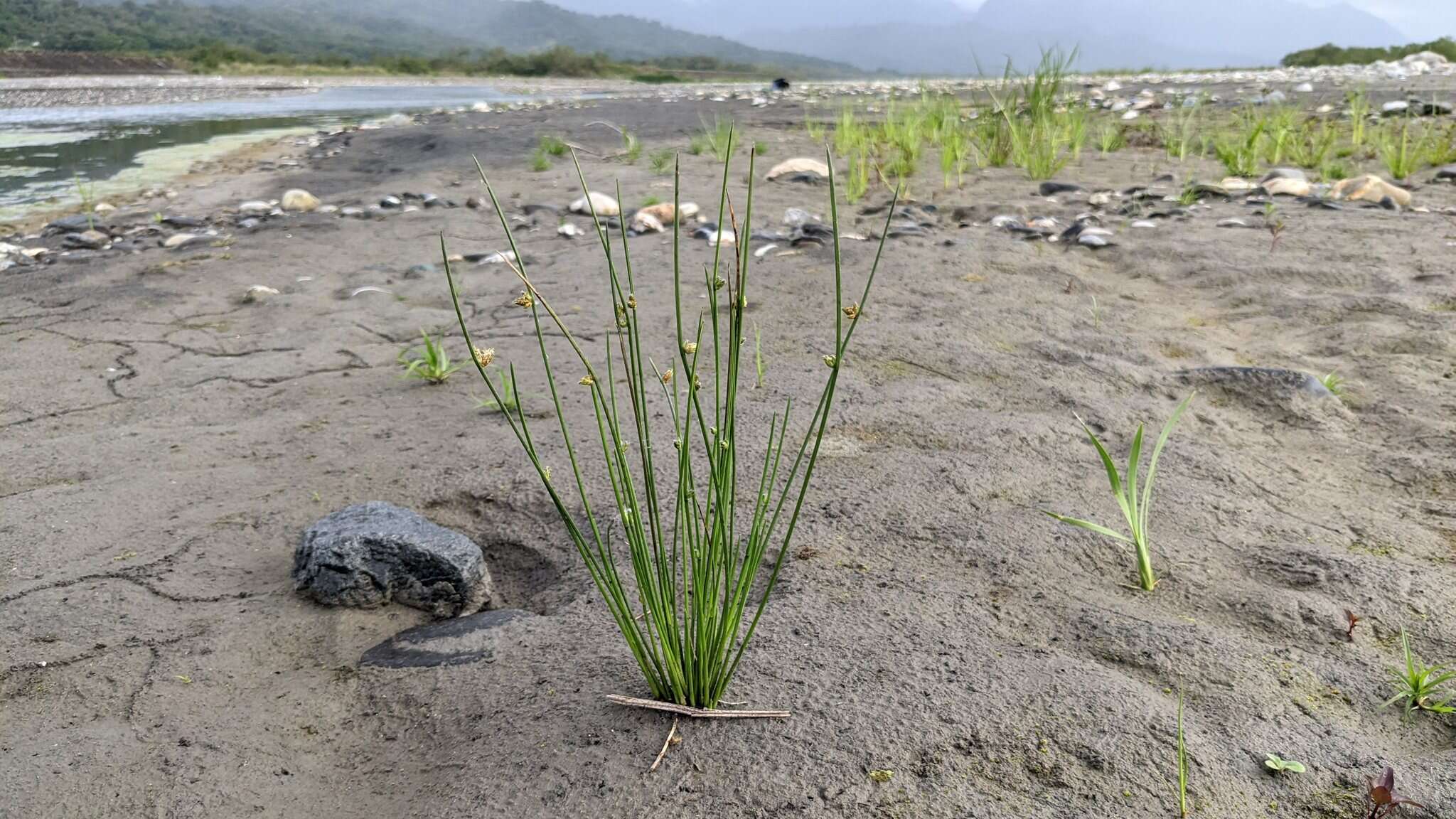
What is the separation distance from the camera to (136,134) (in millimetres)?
11258

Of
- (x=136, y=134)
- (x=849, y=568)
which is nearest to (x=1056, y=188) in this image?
(x=849, y=568)

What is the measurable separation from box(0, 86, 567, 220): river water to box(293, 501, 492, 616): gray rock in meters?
5.55

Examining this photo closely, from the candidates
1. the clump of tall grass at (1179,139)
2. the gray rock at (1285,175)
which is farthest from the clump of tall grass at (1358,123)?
the gray rock at (1285,175)

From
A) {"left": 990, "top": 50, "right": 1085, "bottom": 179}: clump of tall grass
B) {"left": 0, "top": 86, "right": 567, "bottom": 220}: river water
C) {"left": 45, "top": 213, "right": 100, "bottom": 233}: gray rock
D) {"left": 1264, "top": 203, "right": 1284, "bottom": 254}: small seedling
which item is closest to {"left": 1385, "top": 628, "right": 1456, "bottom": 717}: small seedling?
{"left": 1264, "top": 203, "right": 1284, "bottom": 254}: small seedling

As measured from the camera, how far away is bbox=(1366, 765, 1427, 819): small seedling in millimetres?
986

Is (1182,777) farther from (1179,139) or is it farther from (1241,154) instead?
(1179,139)

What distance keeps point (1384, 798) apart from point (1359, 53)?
25318 millimetres

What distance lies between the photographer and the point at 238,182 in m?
7.32

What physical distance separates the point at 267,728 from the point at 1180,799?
1207mm

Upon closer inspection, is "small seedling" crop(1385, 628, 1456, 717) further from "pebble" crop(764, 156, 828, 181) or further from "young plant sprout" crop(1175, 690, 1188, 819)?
"pebble" crop(764, 156, 828, 181)

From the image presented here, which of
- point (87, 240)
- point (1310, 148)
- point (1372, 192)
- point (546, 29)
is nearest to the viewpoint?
point (1372, 192)

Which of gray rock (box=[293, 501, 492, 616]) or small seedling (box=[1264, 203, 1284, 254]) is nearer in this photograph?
gray rock (box=[293, 501, 492, 616])

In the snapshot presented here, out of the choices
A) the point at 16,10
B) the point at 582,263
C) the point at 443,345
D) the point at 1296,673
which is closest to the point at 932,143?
the point at 582,263

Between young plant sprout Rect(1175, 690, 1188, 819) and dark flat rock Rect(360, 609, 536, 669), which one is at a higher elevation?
young plant sprout Rect(1175, 690, 1188, 819)
